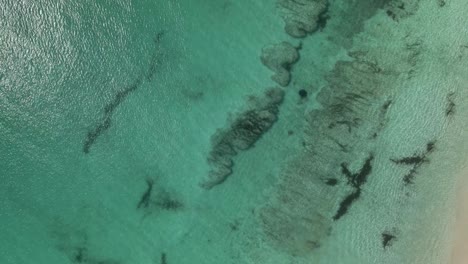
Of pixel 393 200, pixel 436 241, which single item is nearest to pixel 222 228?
pixel 393 200

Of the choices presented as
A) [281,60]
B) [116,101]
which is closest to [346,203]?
[281,60]

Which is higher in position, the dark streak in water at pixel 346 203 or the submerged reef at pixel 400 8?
the submerged reef at pixel 400 8

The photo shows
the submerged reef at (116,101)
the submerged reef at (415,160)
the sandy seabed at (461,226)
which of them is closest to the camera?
the sandy seabed at (461,226)

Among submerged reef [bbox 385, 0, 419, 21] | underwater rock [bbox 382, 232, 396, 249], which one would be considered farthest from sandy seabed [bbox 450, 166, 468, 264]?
submerged reef [bbox 385, 0, 419, 21]

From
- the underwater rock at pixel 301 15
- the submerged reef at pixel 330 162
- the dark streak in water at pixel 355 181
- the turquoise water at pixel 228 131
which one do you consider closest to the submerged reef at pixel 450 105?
the turquoise water at pixel 228 131

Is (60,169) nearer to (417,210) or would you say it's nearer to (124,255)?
(124,255)

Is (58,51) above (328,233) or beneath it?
beneath

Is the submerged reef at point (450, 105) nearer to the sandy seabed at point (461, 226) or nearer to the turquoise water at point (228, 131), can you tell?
the turquoise water at point (228, 131)
